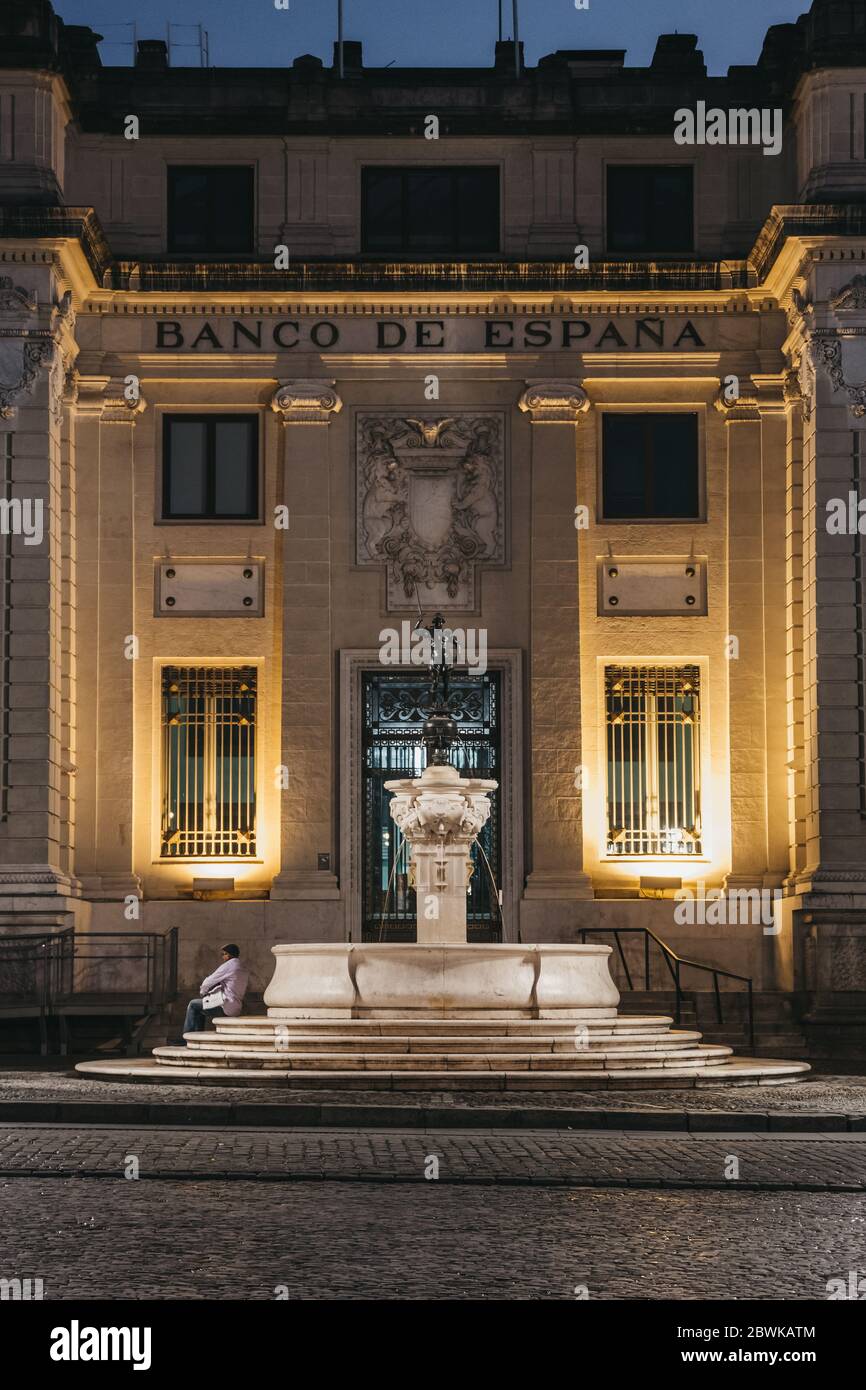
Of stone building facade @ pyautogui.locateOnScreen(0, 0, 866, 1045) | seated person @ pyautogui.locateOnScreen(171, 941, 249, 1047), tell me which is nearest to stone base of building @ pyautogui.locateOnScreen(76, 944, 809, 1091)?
seated person @ pyautogui.locateOnScreen(171, 941, 249, 1047)

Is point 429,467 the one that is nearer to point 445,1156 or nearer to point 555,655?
point 555,655

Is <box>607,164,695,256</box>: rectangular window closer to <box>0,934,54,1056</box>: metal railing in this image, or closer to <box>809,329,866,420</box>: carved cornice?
<box>809,329,866,420</box>: carved cornice

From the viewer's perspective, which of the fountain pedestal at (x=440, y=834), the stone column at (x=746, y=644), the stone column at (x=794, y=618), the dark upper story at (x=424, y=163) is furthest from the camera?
the dark upper story at (x=424, y=163)

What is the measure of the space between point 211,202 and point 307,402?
3756mm

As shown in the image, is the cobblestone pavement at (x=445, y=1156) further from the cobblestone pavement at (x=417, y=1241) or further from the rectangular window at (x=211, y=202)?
the rectangular window at (x=211, y=202)

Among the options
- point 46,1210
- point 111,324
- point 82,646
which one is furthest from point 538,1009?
point 111,324

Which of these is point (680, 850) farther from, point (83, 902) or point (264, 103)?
point (264, 103)

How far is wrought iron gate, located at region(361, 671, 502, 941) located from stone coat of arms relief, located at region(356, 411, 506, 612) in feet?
4.35

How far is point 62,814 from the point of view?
97.3 feet

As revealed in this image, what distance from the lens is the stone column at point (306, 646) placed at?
30562mm

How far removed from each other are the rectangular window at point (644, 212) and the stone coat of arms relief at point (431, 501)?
3.67m

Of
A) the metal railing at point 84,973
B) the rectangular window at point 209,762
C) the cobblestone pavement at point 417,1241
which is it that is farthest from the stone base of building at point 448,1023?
the rectangular window at point 209,762

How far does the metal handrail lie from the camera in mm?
26500

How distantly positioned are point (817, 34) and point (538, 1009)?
639 inches
